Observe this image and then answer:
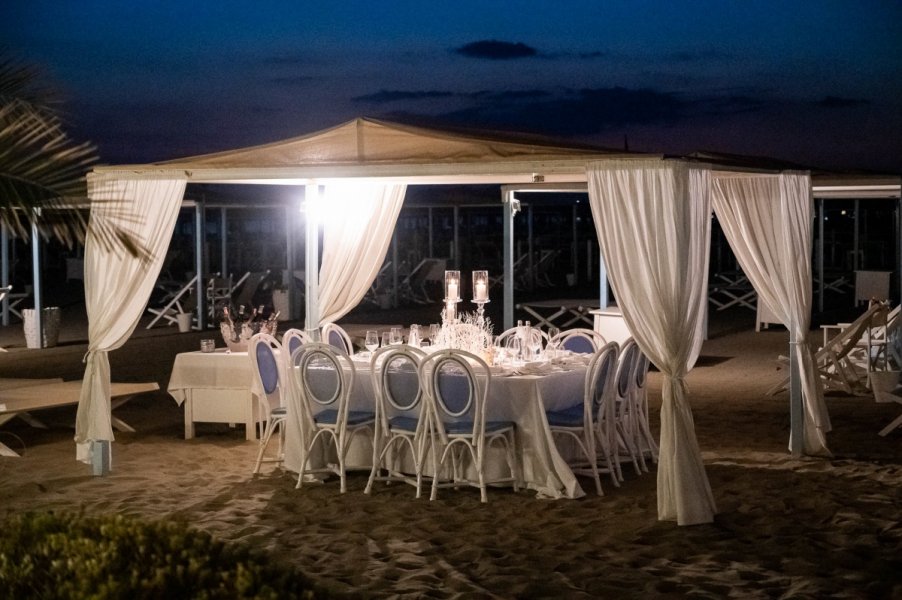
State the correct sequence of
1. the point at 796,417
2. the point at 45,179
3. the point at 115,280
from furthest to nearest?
the point at 796,417 < the point at 115,280 < the point at 45,179

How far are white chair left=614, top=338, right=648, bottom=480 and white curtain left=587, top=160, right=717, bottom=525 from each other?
860mm

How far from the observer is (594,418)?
7.45 meters

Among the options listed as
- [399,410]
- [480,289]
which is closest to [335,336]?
[480,289]

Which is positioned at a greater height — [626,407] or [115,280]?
[115,280]

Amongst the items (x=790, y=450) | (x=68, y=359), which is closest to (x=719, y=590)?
(x=790, y=450)

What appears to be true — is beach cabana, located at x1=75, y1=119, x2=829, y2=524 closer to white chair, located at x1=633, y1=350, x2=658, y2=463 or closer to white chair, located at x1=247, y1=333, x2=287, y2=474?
white chair, located at x1=247, y1=333, x2=287, y2=474

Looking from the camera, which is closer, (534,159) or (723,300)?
(534,159)

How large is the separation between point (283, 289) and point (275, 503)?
14.0 m

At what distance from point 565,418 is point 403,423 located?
3.06ft

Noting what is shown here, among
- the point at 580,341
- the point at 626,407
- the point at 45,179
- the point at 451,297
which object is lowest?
the point at 626,407

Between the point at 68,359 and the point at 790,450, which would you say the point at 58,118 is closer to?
the point at 790,450

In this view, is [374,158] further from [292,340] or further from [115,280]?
[115,280]

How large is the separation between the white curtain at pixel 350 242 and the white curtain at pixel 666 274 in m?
2.79

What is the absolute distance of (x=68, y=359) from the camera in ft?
49.5
